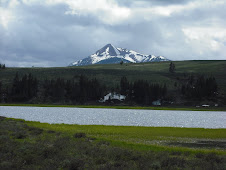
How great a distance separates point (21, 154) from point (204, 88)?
620ft

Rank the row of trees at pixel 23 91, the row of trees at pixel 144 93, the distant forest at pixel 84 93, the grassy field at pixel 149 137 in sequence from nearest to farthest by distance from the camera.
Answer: the grassy field at pixel 149 137 < the row of trees at pixel 23 91 < the distant forest at pixel 84 93 < the row of trees at pixel 144 93

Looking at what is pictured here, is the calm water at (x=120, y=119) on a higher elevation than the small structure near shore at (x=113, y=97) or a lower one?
lower

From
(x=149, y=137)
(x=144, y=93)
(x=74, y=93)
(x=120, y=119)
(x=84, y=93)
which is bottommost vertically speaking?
(x=120, y=119)

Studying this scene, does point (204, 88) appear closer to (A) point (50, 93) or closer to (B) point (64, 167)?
(A) point (50, 93)

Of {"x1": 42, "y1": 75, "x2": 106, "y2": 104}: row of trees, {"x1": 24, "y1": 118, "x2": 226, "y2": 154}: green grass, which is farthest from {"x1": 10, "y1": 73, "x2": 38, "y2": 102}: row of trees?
{"x1": 24, "y1": 118, "x2": 226, "y2": 154}: green grass

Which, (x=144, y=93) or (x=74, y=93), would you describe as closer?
(x=144, y=93)

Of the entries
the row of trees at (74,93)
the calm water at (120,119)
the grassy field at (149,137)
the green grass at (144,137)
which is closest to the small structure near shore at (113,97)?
the row of trees at (74,93)

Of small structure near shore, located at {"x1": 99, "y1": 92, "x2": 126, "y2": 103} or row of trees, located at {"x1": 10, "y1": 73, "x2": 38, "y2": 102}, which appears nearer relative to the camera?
row of trees, located at {"x1": 10, "y1": 73, "x2": 38, "y2": 102}

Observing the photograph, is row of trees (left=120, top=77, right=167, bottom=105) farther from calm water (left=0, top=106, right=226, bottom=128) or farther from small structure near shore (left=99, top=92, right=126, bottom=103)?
calm water (left=0, top=106, right=226, bottom=128)

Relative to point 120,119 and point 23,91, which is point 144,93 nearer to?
point 23,91

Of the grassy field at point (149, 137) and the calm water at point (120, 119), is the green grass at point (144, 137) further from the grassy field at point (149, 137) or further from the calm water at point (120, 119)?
the calm water at point (120, 119)

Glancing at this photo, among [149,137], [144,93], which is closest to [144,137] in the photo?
[149,137]

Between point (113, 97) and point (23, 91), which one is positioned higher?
point (23, 91)

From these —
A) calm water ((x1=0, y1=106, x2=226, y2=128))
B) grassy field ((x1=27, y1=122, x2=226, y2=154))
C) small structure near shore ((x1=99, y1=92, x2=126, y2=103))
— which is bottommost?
calm water ((x1=0, y1=106, x2=226, y2=128))
